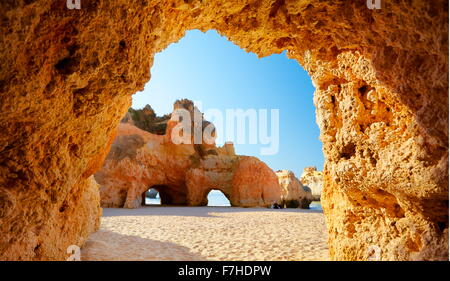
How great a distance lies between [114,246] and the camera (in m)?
6.03

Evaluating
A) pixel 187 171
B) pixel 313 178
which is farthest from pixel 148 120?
pixel 313 178

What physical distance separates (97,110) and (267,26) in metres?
2.22

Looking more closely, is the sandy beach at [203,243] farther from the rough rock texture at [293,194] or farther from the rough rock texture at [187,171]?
the rough rock texture at [293,194]

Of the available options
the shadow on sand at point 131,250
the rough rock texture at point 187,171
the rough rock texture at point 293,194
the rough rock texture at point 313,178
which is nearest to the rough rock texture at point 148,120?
the rough rock texture at point 187,171

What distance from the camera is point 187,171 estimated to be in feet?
66.7

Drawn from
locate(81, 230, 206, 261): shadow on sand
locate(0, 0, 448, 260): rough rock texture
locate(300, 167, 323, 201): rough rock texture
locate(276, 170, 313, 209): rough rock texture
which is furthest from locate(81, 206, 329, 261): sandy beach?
locate(300, 167, 323, 201): rough rock texture

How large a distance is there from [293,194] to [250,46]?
21339mm

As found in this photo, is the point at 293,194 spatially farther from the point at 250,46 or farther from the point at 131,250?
the point at 250,46

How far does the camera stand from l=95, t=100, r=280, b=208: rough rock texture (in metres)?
18.5

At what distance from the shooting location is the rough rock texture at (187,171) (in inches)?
727

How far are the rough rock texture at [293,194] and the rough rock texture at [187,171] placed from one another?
9.81ft
